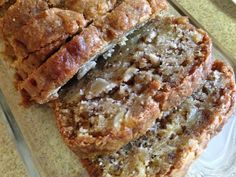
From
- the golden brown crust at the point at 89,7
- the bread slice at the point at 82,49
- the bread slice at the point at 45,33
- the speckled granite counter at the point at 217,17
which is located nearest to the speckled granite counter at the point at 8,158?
the bread slice at the point at 82,49

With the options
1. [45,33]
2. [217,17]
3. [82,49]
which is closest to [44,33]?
[45,33]

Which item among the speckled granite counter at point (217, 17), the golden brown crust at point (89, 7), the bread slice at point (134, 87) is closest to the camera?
the bread slice at point (134, 87)

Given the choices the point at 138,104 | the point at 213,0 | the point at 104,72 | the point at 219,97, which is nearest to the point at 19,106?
the point at 104,72

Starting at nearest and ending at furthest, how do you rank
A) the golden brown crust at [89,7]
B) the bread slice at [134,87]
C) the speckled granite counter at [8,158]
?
the bread slice at [134,87] < the golden brown crust at [89,7] < the speckled granite counter at [8,158]

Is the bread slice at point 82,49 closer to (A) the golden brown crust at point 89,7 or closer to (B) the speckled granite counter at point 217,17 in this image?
(A) the golden brown crust at point 89,7

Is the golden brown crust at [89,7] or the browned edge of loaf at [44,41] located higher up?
the golden brown crust at [89,7]

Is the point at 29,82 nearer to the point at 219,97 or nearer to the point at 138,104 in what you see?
the point at 138,104
